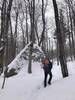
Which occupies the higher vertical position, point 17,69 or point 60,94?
point 60,94

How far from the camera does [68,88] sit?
9.57m

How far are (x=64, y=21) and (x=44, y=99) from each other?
30947 millimetres

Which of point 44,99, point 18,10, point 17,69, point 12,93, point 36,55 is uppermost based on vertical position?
point 18,10

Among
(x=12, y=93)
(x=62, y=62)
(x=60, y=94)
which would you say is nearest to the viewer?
(x=60, y=94)

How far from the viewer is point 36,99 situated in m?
9.55

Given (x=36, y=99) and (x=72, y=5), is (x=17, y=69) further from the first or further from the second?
(x=36, y=99)

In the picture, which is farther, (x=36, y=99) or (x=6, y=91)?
(x=6, y=91)

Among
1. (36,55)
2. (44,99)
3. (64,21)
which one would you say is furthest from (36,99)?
(64,21)

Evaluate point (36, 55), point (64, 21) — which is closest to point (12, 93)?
point (36, 55)

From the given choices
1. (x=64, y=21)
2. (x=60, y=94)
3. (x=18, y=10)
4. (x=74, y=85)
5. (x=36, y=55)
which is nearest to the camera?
(x=60, y=94)

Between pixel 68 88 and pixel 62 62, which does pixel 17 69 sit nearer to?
pixel 62 62

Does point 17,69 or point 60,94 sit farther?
point 17,69

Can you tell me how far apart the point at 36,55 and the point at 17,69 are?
2756 millimetres

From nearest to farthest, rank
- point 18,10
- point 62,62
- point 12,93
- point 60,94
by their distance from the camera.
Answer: point 60,94
point 12,93
point 62,62
point 18,10
